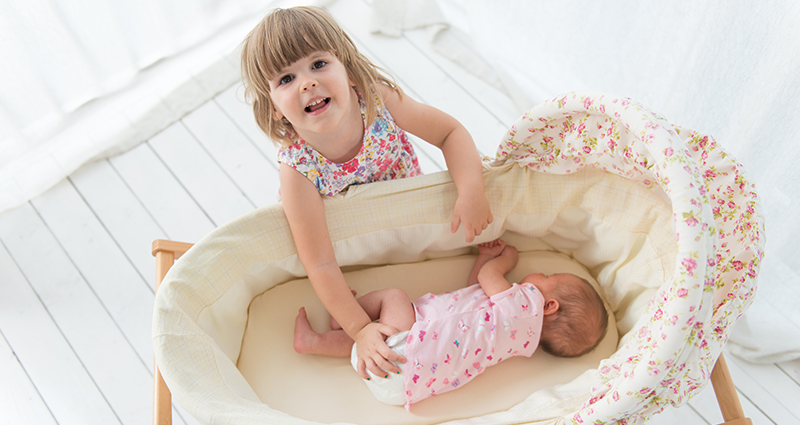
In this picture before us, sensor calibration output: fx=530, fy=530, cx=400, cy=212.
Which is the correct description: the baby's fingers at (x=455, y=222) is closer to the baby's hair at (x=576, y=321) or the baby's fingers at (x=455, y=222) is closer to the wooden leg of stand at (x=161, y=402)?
the baby's hair at (x=576, y=321)

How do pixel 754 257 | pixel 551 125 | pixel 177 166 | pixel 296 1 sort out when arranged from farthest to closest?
1. pixel 296 1
2. pixel 177 166
3. pixel 551 125
4. pixel 754 257

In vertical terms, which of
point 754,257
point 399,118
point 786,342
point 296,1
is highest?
point 296,1

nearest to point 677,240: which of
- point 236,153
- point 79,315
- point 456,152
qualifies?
point 456,152

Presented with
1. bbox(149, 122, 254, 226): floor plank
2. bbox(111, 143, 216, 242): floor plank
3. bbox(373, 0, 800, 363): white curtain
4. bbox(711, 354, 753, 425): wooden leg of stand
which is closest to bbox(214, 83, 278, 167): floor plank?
bbox(149, 122, 254, 226): floor plank

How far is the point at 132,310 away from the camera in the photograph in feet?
4.51

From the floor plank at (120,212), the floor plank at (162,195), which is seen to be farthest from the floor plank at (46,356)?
the floor plank at (162,195)

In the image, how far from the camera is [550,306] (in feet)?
3.30

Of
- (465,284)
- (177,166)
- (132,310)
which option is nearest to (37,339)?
(132,310)

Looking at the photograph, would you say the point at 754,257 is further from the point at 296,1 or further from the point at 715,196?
the point at 296,1

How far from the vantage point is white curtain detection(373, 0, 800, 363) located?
0.98 m

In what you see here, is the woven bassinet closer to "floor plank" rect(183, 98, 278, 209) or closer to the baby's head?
the baby's head

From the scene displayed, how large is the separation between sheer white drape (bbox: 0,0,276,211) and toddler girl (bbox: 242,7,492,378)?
798 mm

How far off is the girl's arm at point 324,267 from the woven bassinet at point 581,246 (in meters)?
0.04

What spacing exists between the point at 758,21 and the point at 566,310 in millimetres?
631
